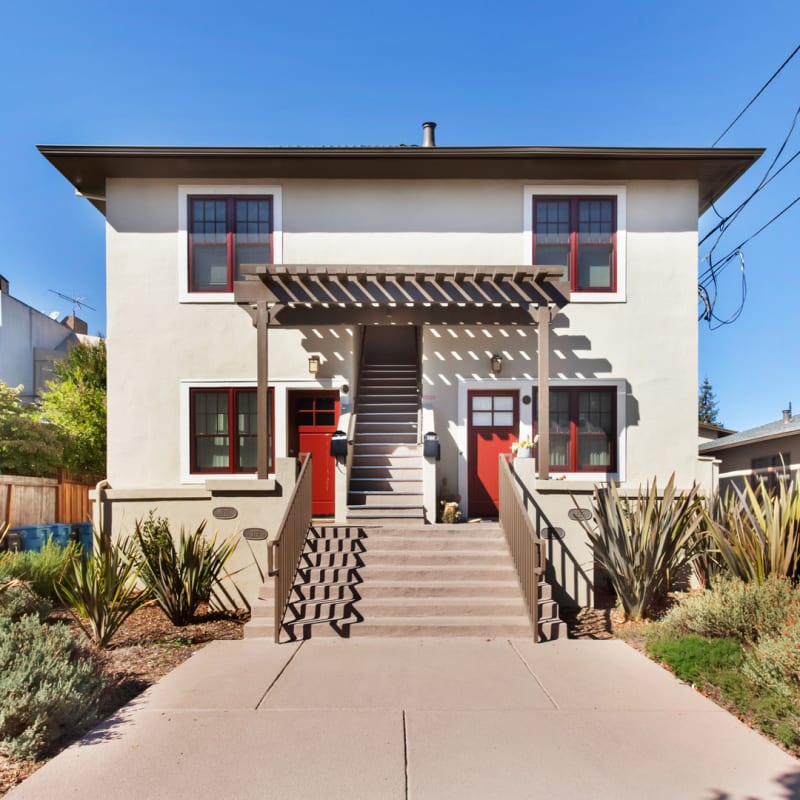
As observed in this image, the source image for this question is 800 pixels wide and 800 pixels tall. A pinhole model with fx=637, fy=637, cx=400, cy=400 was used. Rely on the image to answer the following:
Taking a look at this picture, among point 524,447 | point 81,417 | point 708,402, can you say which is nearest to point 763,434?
point 524,447

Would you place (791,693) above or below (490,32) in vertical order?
below

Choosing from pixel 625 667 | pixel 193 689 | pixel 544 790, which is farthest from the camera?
pixel 625 667

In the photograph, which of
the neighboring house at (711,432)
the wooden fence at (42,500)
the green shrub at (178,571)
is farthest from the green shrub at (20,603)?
the neighboring house at (711,432)

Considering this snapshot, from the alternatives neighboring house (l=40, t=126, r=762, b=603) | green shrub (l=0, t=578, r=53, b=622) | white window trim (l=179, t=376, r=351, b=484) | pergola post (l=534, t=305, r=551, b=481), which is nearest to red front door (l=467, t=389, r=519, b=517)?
neighboring house (l=40, t=126, r=762, b=603)

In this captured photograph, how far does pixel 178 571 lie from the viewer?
801cm

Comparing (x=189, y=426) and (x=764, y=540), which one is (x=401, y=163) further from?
(x=764, y=540)

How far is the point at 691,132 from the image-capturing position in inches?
494

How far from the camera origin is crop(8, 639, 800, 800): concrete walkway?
4.17 m

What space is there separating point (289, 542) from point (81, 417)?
9.94 metres

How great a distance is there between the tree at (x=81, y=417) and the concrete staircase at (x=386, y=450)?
7157mm

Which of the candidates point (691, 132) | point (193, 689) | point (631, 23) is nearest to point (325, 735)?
point (193, 689)

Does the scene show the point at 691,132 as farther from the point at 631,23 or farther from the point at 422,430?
the point at 422,430

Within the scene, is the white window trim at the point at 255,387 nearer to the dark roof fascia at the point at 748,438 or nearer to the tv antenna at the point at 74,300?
the dark roof fascia at the point at 748,438

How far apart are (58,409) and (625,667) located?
14.1 metres
